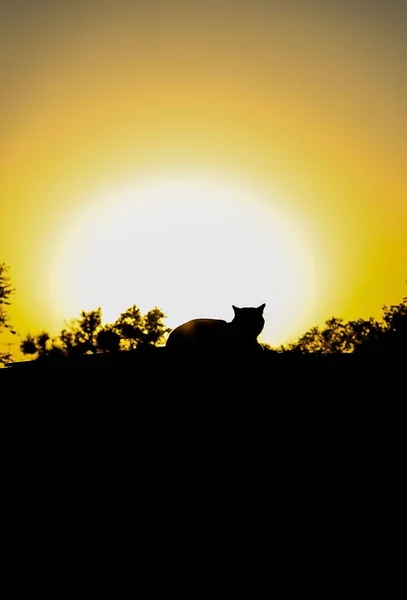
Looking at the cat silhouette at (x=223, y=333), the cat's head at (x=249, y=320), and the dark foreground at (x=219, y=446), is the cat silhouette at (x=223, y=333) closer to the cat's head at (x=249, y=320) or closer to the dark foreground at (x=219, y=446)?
the cat's head at (x=249, y=320)

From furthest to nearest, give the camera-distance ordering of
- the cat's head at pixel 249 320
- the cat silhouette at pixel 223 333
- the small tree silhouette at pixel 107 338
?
the small tree silhouette at pixel 107 338
the cat's head at pixel 249 320
the cat silhouette at pixel 223 333

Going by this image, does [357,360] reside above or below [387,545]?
above

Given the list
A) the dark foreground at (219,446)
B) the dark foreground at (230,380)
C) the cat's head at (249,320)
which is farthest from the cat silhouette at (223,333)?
the dark foreground at (219,446)

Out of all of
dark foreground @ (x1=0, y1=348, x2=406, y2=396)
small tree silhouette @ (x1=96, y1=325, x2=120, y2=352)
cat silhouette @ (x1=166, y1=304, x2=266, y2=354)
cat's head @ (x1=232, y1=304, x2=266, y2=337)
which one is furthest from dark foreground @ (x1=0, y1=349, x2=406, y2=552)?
small tree silhouette @ (x1=96, y1=325, x2=120, y2=352)

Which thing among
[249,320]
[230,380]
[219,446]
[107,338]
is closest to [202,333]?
[249,320]

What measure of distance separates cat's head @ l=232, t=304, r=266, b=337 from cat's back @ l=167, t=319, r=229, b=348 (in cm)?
28

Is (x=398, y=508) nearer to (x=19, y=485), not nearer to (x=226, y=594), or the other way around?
(x=226, y=594)

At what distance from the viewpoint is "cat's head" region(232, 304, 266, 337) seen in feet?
35.9

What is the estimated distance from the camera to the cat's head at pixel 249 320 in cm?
1093

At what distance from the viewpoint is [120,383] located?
990cm

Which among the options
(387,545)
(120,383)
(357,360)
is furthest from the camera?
(357,360)

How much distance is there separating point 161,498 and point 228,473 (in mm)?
953

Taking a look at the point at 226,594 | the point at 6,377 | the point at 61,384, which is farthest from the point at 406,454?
the point at 6,377

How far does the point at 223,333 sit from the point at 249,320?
60 cm
